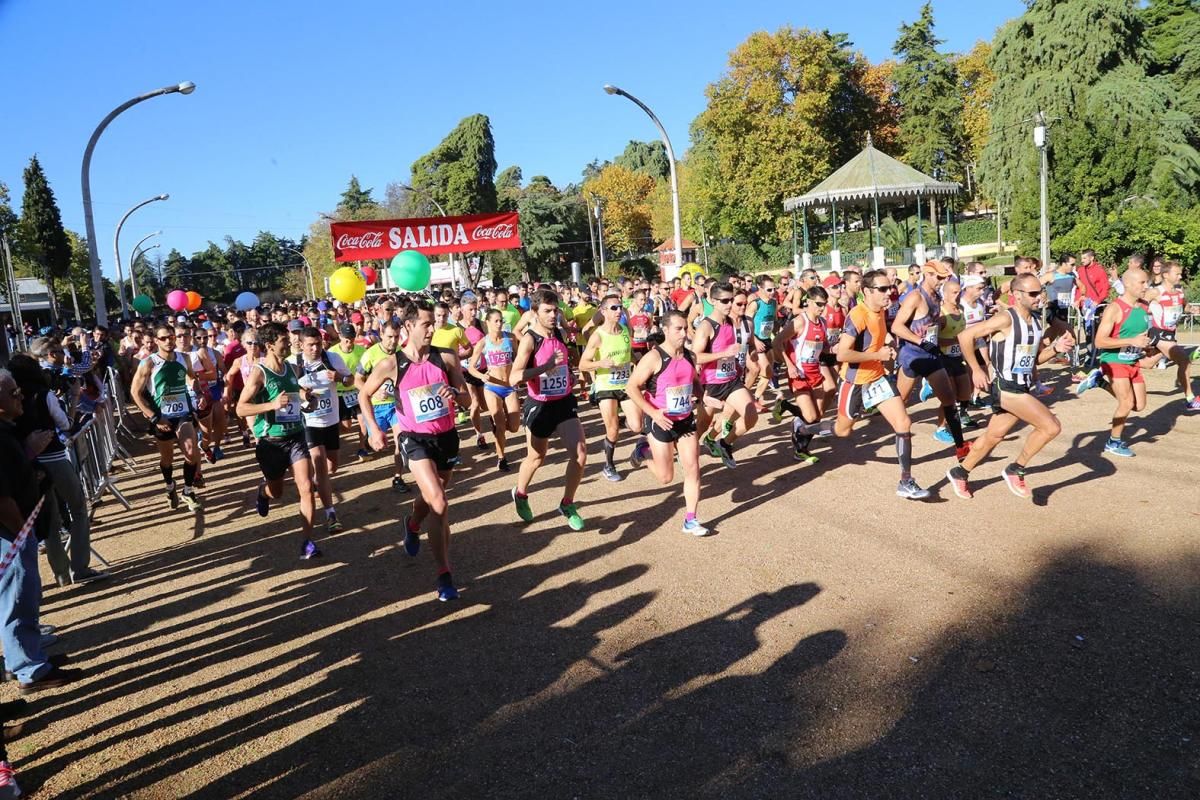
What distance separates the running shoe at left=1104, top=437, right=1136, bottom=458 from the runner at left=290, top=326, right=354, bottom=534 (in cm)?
755

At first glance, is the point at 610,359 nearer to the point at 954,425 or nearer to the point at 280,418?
the point at 280,418

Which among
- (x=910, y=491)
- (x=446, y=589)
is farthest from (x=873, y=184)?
(x=446, y=589)

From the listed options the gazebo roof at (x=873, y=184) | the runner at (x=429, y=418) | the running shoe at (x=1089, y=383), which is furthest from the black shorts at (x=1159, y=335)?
the gazebo roof at (x=873, y=184)

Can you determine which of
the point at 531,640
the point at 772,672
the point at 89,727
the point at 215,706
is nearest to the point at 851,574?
the point at 772,672

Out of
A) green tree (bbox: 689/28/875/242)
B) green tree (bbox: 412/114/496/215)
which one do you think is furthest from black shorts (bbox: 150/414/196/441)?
green tree (bbox: 412/114/496/215)

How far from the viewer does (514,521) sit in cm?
746

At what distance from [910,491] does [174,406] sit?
768 centimetres

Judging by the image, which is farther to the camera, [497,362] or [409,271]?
[409,271]

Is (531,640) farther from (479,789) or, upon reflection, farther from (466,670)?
(479,789)

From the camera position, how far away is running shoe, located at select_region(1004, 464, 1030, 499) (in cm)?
687

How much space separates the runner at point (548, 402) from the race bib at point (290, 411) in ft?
6.06

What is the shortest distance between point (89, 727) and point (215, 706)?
662 mm

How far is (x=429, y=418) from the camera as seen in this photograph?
5.73 m

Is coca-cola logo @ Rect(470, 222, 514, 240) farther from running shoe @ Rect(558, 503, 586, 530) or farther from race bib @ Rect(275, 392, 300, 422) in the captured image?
running shoe @ Rect(558, 503, 586, 530)
